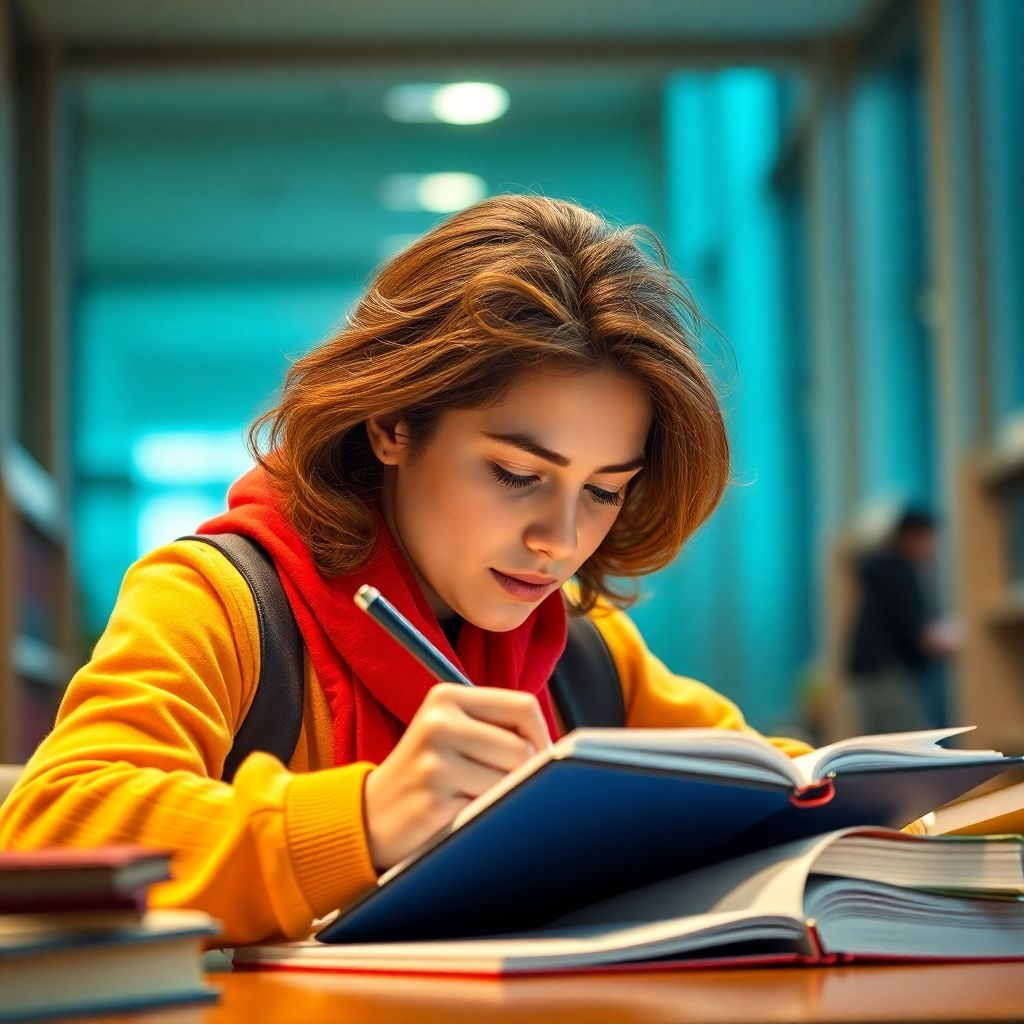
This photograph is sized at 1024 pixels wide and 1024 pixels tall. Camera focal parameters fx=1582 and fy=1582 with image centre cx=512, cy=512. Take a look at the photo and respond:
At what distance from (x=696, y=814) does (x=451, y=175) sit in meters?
7.17

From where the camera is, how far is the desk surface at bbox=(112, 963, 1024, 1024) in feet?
2.02

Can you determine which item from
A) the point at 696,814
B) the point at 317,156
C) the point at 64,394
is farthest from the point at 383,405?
the point at 317,156

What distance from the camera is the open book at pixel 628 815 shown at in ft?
2.37

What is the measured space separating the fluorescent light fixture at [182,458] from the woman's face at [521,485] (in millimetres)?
6938

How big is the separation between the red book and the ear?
22.8 inches

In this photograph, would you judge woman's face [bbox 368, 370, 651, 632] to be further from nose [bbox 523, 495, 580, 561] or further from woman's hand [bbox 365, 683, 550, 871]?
woman's hand [bbox 365, 683, 550, 871]

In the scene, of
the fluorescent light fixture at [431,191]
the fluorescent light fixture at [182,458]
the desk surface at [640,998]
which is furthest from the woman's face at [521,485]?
the fluorescent light fixture at [182,458]

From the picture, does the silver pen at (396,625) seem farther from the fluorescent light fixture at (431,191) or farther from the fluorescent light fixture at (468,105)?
the fluorescent light fixture at (431,191)

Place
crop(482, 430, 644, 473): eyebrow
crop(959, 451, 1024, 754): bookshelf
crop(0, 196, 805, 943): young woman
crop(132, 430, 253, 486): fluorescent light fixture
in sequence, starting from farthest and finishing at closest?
crop(132, 430, 253, 486): fluorescent light fixture < crop(959, 451, 1024, 754): bookshelf < crop(482, 430, 644, 473): eyebrow < crop(0, 196, 805, 943): young woman

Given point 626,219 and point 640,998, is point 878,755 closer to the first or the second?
point 640,998

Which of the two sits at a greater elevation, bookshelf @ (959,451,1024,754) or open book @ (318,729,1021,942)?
bookshelf @ (959,451,1024,754)

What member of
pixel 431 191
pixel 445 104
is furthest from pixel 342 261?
pixel 445 104

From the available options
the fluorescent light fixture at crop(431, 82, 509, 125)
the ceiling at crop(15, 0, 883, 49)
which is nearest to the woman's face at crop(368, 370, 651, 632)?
the ceiling at crop(15, 0, 883, 49)

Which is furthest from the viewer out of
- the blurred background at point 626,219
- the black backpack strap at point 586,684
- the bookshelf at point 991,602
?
the blurred background at point 626,219
